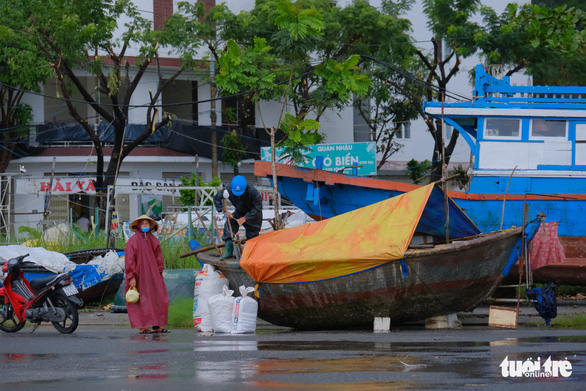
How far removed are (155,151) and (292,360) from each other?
27.1 metres

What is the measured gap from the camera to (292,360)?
7754 millimetres

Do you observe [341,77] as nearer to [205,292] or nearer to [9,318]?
Answer: [205,292]

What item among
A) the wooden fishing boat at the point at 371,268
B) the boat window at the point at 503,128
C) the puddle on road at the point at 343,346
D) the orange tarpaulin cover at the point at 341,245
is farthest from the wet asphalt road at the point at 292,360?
the boat window at the point at 503,128

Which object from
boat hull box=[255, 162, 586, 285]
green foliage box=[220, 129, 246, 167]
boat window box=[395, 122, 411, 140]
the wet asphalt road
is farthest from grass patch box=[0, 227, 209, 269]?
boat window box=[395, 122, 411, 140]

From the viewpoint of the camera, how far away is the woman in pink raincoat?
11320mm

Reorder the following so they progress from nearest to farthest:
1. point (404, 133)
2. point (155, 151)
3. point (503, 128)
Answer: point (503, 128), point (155, 151), point (404, 133)

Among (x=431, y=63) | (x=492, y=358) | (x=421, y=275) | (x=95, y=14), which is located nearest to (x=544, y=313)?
(x=421, y=275)

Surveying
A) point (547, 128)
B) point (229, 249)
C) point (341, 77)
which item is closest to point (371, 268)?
point (229, 249)

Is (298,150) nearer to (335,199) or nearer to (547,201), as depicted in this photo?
(335,199)

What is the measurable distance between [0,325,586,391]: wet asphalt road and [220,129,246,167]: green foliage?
2194 centimetres

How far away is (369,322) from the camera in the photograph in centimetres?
1116

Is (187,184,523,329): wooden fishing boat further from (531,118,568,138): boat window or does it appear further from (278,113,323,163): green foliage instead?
(531,118,568,138): boat window

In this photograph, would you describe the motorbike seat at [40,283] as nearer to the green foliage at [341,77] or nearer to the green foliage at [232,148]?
the green foliage at [341,77]

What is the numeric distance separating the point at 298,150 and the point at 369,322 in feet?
15.0
